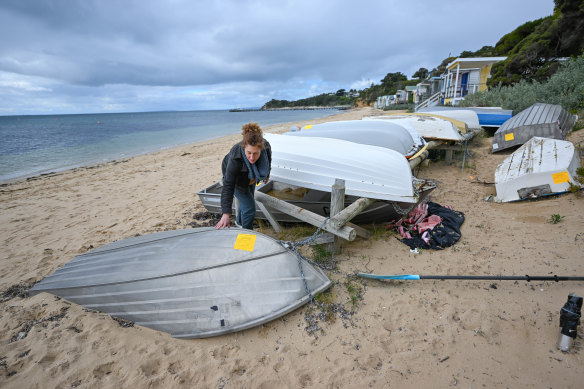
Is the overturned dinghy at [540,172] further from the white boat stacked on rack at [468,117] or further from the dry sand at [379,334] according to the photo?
the white boat stacked on rack at [468,117]

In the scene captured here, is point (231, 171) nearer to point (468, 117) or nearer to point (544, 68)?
point (468, 117)

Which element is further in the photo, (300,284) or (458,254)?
(458,254)

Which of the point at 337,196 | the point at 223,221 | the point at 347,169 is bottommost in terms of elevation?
the point at 223,221

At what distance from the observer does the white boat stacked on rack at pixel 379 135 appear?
516cm

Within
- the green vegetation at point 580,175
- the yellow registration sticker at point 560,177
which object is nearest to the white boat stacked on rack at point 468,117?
the green vegetation at point 580,175

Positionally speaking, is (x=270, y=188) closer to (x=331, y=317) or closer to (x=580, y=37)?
(x=331, y=317)

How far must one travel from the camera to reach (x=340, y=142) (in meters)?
4.48

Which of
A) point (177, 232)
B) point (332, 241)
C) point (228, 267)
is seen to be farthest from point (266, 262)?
point (177, 232)

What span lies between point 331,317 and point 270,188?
9.41 feet

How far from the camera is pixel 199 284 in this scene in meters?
2.76

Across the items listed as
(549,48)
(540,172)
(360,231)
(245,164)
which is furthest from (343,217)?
→ (549,48)

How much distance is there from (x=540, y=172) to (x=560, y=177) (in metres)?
0.27

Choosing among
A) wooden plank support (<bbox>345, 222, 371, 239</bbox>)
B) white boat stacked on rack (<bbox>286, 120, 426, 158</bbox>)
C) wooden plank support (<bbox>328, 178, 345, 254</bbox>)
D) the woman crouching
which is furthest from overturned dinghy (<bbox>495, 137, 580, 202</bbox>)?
the woman crouching

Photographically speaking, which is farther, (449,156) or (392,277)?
(449,156)
